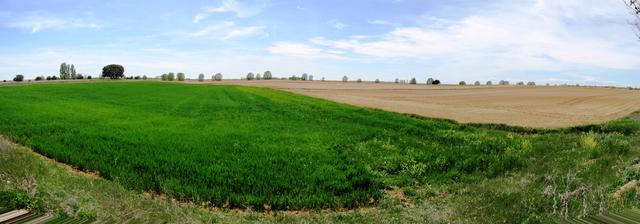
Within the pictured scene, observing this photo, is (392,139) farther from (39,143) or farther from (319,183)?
(39,143)

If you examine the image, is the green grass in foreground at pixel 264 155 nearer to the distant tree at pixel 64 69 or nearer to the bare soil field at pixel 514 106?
the bare soil field at pixel 514 106

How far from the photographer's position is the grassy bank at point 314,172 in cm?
776

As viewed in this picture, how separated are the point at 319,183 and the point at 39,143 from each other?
11.6 m

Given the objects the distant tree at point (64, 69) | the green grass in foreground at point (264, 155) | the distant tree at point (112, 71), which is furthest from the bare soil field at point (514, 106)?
the distant tree at point (64, 69)

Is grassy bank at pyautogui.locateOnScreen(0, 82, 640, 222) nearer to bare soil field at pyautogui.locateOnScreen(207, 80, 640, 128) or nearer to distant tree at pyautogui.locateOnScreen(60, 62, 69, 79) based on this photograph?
bare soil field at pyautogui.locateOnScreen(207, 80, 640, 128)

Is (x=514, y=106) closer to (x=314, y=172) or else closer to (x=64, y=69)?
(x=314, y=172)

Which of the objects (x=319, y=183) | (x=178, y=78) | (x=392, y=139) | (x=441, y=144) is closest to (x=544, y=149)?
(x=441, y=144)

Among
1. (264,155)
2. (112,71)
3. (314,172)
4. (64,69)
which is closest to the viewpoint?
(314,172)

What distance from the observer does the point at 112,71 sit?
479ft

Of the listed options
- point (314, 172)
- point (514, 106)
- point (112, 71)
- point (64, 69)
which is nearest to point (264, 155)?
point (314, 172)

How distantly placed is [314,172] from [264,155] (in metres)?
2.75

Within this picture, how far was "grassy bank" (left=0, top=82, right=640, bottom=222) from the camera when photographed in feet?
25.5

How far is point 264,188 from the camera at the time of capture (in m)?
10.1

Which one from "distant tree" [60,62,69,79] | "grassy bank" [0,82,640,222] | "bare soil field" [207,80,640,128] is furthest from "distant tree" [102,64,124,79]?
"grassy bank" [0,82,640,222]
